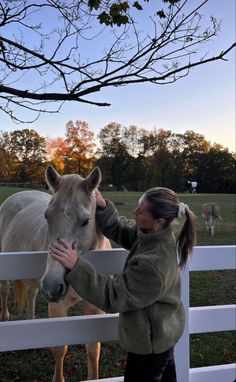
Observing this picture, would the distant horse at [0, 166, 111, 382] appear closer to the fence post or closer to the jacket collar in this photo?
the jacket collar

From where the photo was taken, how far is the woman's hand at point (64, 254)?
2.46 m

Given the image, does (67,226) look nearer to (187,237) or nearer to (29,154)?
(187,237)

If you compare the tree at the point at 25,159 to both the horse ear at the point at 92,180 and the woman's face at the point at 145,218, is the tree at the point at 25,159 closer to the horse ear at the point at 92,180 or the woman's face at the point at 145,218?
the horse ear at the point at 92,180

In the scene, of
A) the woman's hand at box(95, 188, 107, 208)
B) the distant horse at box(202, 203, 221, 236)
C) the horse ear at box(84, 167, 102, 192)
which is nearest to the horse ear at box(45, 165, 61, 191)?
the horse ear at box(84, 167, 102, 192)

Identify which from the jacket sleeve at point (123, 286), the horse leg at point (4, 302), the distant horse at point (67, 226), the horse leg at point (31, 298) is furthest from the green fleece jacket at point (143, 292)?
the horse leg at point (4, 302)

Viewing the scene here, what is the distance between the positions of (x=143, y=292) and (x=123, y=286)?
0.38ft

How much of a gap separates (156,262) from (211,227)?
14156mm

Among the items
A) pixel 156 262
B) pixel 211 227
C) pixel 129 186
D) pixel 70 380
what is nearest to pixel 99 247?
pixel 156 262

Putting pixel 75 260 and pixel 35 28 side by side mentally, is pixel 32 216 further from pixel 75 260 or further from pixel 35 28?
pixel 75 260

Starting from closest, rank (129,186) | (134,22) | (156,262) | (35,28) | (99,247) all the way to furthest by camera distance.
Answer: (156,262)
(99,247)
(134,22)
(35,28)
(129,186)

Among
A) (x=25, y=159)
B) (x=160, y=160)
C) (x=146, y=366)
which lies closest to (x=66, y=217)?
(x=146, y=366)

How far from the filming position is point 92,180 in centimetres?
291

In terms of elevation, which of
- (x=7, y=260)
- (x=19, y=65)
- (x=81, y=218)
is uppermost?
(x=19, y=65)

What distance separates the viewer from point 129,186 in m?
67.0
